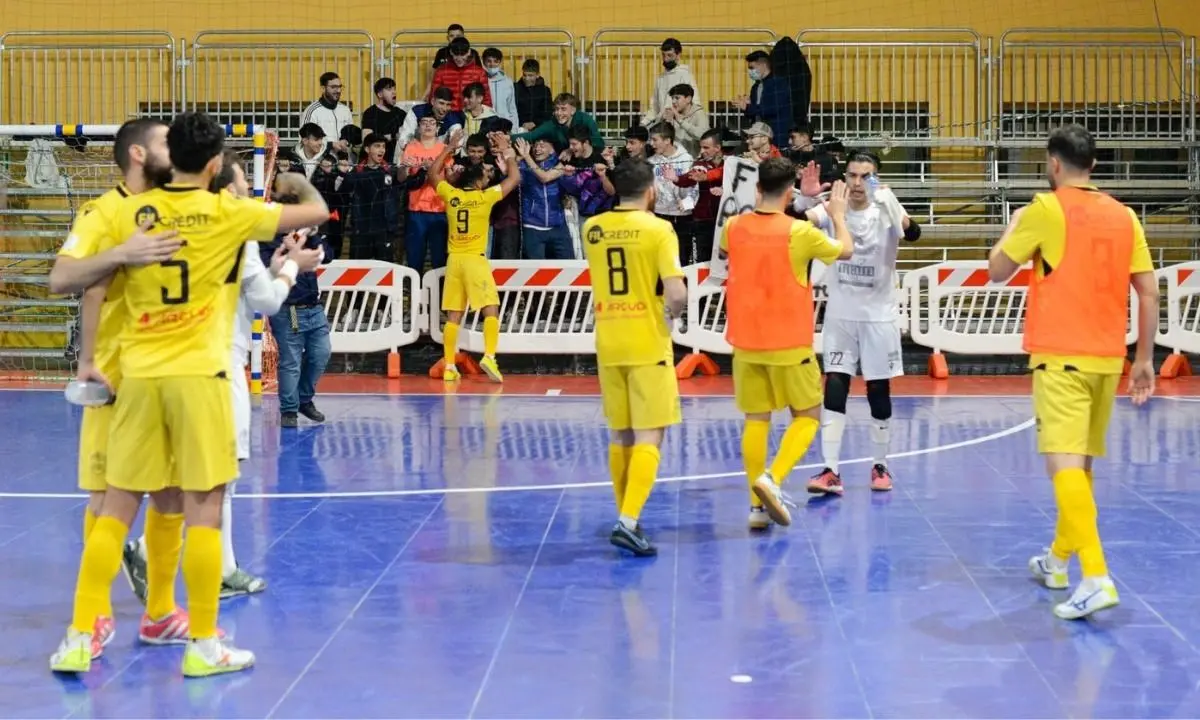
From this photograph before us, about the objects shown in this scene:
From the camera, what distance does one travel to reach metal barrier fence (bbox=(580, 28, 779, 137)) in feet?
71.1

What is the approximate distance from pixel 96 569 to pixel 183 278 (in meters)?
1.30

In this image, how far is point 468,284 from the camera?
57.6 feet

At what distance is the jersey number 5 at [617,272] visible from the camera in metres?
8.63

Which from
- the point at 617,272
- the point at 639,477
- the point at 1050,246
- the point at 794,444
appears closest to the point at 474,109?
the point at 794,444

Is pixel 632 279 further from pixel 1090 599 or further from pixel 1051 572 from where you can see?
pixel 1090 599

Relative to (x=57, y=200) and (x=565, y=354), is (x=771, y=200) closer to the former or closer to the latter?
(x=565, y=354)

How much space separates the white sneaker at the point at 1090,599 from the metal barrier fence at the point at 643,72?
14880 millimetres

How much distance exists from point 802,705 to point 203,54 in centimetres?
1809

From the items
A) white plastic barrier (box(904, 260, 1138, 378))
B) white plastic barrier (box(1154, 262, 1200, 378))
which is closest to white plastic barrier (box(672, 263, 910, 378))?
white plastic barrier (box(904, 260, 1138, 378))

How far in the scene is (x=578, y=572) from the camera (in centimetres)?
824

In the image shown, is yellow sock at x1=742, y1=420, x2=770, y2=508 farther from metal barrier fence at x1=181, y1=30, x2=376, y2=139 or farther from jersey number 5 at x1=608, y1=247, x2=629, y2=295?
metal barrier fence at x1=181, y1=30, x2=376, y2=139

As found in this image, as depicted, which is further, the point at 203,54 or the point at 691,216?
the point at 203,54

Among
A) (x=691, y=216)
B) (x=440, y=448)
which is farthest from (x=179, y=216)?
(x=691, y=216)

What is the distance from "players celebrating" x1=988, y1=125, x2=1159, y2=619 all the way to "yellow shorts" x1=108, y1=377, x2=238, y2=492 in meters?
3.75
